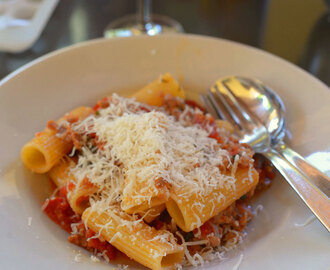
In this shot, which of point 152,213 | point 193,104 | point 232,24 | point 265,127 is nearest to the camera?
point 152,213

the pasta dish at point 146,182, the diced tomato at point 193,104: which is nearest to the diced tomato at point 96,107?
the pasta dish at point 146,182

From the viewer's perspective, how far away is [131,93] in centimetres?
197

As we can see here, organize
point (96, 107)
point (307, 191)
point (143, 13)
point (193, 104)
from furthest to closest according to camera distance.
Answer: point (143, 13)
point (193, 104)
point (96, 107)
point (307, 191)

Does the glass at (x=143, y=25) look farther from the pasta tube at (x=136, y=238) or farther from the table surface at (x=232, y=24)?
the pasta tube at (x=136, y=238)

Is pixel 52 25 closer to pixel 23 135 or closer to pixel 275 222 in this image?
pixel 23 135

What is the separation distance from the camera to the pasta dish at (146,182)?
1314 mm

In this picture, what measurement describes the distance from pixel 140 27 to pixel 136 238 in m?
1.80

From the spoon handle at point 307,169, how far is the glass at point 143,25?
1.47 meters

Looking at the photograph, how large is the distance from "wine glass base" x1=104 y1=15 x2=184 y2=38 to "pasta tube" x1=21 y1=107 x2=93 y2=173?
4.27 ft

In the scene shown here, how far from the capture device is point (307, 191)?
1.30m

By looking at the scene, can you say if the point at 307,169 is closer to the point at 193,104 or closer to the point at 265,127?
the point at 265,127

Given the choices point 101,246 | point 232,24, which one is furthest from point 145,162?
point 232,24

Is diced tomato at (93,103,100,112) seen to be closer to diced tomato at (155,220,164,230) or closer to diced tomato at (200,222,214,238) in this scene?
diced tomato at (155,220,164,230)

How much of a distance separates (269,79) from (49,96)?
103 centimetres
